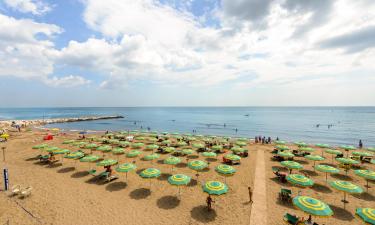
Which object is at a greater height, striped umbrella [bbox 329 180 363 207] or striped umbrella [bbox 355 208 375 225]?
striped umbrella [bbox 329 180 363 207]

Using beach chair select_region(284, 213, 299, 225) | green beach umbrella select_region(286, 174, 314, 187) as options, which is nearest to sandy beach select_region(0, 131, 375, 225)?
beach chair select_region(284, 213, 299, 225)

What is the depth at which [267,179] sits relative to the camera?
17.7 metres

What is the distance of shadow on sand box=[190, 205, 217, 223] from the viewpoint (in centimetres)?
1169

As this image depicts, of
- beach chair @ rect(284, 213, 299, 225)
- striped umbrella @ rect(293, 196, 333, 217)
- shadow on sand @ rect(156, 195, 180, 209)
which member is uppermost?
striped umbrella @ rect(293, 196, 333, 217)

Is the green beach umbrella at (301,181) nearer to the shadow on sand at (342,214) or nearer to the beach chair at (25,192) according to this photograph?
the shadow on sand at (342,214)

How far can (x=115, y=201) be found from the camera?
1353cm

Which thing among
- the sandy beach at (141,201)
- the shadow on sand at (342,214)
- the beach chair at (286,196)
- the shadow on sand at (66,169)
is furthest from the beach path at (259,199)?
the shadow on sand at (66,169)

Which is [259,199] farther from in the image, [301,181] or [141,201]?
[141,201]

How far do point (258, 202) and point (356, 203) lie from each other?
720 cm

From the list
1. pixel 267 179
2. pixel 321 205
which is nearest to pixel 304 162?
pixel 267 179

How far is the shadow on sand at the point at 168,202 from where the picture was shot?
512 inches

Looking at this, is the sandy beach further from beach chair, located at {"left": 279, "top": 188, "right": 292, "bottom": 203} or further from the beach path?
beach chair, located at {"left": 279, "top": 188, "right": 292, "bottom": 203}

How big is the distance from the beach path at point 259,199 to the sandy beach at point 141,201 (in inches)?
4.9

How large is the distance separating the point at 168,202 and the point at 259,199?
6671 mm
